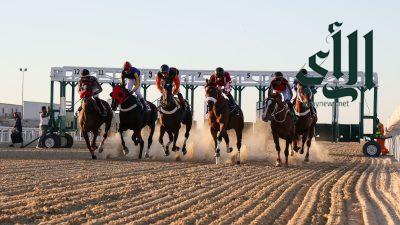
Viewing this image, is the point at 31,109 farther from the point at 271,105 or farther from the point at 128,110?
the point at 271,105

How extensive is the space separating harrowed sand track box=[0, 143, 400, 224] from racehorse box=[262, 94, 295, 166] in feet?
9.58

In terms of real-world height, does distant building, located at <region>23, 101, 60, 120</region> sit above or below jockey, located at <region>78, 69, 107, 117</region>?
above

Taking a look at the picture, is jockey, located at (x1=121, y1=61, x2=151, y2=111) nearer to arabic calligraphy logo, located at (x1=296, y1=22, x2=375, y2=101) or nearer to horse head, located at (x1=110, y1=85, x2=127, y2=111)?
horse head, located at (x1=110, y1=85, x2=127, y2=111)

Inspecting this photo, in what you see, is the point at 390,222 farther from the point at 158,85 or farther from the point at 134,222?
the point at 158,85

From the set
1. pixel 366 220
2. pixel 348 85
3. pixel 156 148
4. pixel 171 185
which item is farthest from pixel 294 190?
pixel 348 85

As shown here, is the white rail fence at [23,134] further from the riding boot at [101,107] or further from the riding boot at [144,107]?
the riding boot at [101,107]

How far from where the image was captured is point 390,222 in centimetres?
833

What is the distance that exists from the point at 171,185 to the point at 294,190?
6.29ft

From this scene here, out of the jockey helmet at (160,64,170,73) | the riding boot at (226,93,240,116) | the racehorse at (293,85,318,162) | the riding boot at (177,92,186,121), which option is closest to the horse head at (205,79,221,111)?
the riding boot at (226,93,240,116)

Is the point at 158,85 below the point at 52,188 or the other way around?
the other way around

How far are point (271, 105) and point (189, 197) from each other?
8551 mm

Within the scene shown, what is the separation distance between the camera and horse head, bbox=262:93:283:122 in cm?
1806

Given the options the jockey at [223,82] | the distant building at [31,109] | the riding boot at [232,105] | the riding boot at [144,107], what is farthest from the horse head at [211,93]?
the distant building at [31,109]

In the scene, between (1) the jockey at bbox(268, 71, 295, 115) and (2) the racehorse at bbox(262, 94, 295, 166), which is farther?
(1) the jockey at bbox(268, 71, 295, 115)
